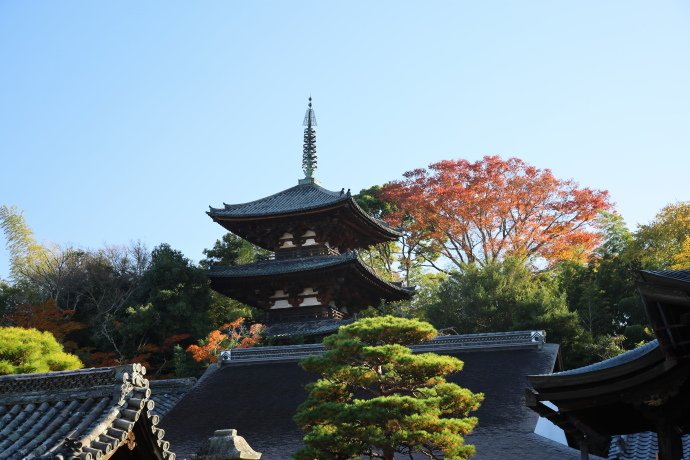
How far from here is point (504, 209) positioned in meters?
33.6

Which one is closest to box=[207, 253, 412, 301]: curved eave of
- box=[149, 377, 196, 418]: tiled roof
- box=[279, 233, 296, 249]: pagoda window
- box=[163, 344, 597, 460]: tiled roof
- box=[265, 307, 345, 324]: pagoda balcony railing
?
box=[279, 233, 296, 249]: pagoda window

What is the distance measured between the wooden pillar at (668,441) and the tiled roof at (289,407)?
8.67 m

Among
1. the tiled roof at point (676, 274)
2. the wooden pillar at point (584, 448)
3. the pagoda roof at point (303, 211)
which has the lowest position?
the wooden pillar at point (584, 448)

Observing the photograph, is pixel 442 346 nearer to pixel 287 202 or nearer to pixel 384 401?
pixel 384 401

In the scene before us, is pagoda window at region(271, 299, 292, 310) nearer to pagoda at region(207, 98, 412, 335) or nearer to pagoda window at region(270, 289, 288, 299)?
pagoda at region(207, 98, 412, 335)

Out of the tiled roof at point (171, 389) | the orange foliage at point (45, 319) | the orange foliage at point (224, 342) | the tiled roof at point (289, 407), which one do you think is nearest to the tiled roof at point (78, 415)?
the tiled roof at point (289, 407)

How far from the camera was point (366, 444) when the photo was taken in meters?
13.5

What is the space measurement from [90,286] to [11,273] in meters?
6.96

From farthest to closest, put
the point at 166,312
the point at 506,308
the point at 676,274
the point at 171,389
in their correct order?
the point at 166,312 < the point at 506,308 < the point at 171,389 < the point at 676,274

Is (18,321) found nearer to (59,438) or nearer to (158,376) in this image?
(158,376)

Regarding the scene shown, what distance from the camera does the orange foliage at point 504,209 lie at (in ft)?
110

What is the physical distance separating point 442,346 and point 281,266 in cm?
859

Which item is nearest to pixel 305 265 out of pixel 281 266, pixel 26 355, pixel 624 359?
pixel 281 266

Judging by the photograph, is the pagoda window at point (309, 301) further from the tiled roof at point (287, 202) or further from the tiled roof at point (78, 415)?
the tiled roof at point (78, 415)
